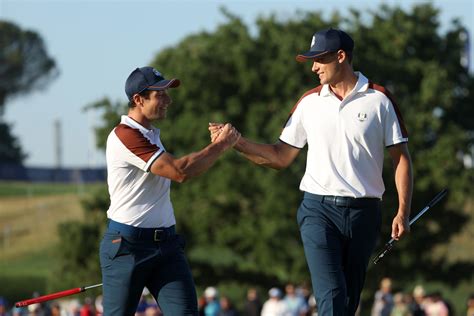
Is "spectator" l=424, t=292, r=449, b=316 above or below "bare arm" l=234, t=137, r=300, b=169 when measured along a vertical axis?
below

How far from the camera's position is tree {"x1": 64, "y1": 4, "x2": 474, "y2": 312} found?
48750 mm

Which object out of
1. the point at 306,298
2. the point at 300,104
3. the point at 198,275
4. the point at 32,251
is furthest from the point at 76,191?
the point at 300,104

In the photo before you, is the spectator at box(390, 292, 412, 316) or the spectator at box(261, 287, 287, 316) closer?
the spectator at box(390, 292, 412, 316)

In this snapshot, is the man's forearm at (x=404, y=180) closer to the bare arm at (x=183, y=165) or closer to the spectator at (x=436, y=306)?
the bare arm at (x=183, y=165)

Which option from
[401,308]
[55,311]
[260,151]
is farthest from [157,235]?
[401,308]

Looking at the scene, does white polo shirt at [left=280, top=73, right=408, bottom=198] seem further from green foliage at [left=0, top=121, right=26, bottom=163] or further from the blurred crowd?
green foliage at [left=0, top=121, right=26, bottom=163]

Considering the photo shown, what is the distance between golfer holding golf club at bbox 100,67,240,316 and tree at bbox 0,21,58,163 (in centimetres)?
10984

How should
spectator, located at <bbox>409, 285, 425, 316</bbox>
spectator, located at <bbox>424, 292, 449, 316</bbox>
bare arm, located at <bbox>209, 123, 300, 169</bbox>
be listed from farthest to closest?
spectator, located at <bbox>409, 285, 425, 316</bbox>
spectator, located at <bbox>424, 292, 449, 316</bbox>
bare arm, located at <bbox>209, 123, 300, 169</bbox>

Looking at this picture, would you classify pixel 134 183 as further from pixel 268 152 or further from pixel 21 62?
pixel 21 62

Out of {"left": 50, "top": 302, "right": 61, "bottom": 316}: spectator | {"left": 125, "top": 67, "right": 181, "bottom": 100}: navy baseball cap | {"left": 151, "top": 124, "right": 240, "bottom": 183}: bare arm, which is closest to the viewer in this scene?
{"left": 151, "top": 124, "right": 240, "bottom": 183}: bare arm

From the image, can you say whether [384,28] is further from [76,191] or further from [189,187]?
[76,191]

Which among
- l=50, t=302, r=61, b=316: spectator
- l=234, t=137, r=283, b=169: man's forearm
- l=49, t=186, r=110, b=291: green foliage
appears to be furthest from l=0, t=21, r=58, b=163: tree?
l=234, t=137, r=283, b=169: man's forearm

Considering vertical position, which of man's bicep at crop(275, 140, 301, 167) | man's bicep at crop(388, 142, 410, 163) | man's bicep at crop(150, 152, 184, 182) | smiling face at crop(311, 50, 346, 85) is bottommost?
man's bicep at crop(275, 140, 301, 167)

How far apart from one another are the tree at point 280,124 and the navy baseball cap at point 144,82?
3735cm
